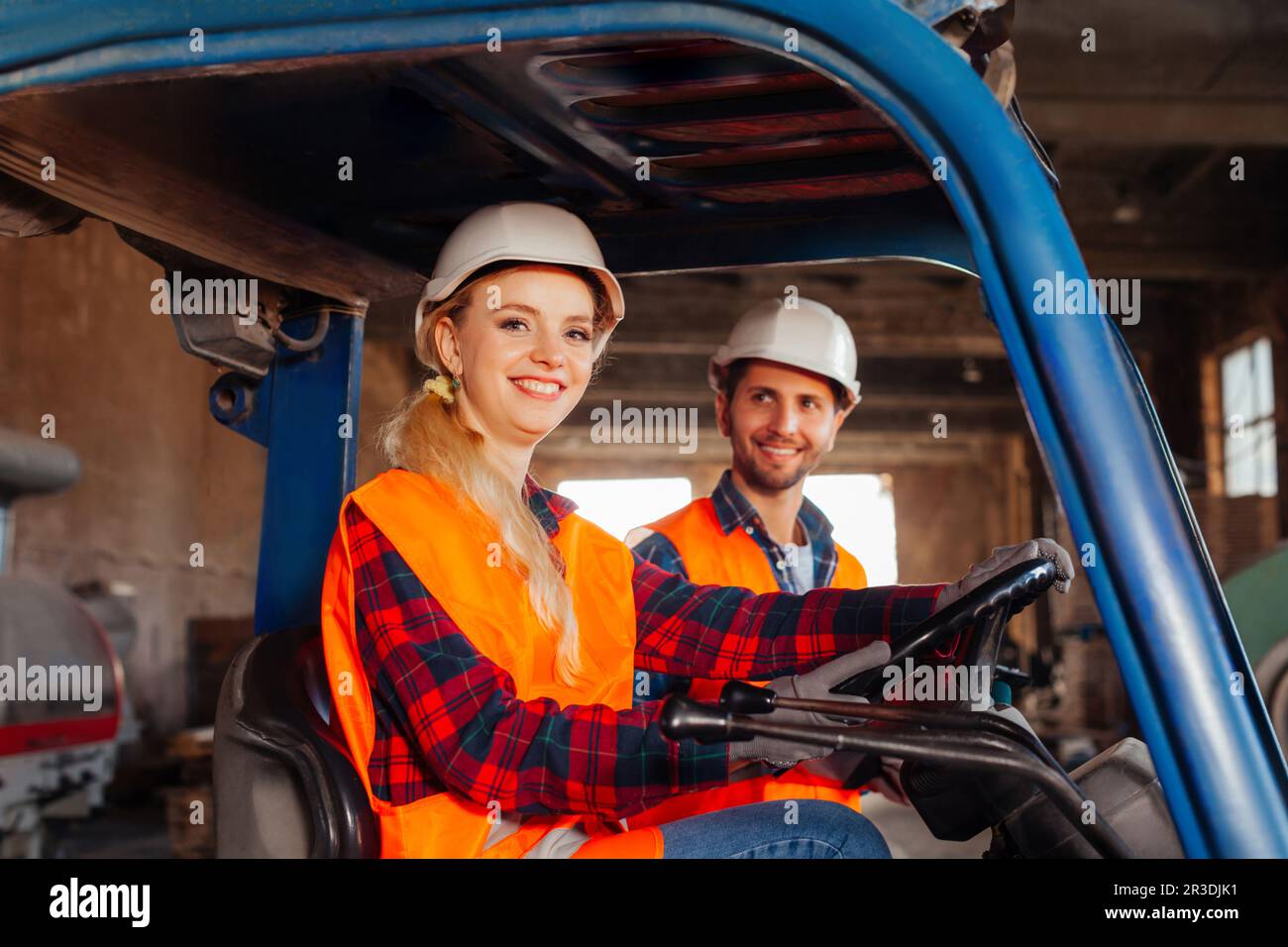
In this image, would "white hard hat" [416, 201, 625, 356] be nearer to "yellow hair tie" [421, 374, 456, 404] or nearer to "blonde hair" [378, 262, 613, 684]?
"blonde hair" [378, 262, 613, 684]

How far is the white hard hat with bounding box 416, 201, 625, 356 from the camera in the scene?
75.0 inches

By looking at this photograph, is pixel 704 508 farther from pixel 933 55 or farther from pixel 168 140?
pixel 933 55

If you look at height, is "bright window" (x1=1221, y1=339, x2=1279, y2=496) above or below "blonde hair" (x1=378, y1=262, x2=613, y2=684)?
above

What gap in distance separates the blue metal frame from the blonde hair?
1.98 feet

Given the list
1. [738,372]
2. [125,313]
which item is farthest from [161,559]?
[738,372]

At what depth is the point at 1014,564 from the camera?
193 centimetres

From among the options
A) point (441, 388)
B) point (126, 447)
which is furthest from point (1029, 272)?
point (126, 447)

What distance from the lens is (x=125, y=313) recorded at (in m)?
9.80

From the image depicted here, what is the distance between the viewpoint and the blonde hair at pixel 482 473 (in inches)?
74.0

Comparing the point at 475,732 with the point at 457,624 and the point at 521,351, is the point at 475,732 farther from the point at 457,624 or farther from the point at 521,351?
the point at 521,351

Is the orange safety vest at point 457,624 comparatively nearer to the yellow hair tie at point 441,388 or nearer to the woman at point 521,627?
the woman at point 521,627

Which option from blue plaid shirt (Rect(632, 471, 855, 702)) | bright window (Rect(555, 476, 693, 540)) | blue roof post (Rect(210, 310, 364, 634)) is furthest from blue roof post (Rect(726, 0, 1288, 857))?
bright window (Rect(555, 476, 693, 540))

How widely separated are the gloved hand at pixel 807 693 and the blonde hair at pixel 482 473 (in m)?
0.37

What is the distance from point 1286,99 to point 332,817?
8.20m
